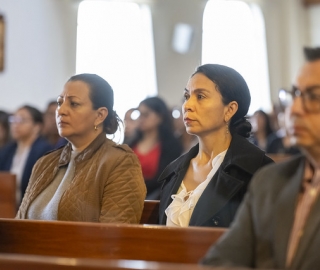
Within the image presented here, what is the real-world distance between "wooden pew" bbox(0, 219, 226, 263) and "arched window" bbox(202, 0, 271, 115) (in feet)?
28.1

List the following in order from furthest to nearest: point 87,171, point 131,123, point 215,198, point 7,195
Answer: point 131,123, point 7,195, point 87,171, point 215,198

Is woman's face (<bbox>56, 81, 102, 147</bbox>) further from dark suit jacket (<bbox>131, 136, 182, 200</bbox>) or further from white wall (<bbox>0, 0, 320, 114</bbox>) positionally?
white wall (<bbox>0, 0, 320, 114</bbox>)

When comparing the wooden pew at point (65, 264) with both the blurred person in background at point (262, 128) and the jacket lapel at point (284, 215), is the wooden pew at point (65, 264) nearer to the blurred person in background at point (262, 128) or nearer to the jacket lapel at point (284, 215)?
the jacket lapel at point (284, 215)

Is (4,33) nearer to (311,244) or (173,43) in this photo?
(173,43)

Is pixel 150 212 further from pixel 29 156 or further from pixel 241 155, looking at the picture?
pixel 29 156

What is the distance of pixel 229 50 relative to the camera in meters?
11.9

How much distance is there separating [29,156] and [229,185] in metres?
3.04

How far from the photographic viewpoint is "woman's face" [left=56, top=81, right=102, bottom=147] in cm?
347

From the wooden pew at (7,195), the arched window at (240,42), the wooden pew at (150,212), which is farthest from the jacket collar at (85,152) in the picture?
the arched window at (240,42)

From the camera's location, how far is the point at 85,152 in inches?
135

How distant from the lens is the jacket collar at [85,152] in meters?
3.41

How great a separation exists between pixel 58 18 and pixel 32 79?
1052mm

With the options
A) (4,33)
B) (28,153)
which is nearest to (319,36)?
(4,33)

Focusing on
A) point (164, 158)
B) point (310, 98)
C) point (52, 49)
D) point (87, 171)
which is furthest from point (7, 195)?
point (52, 49)
